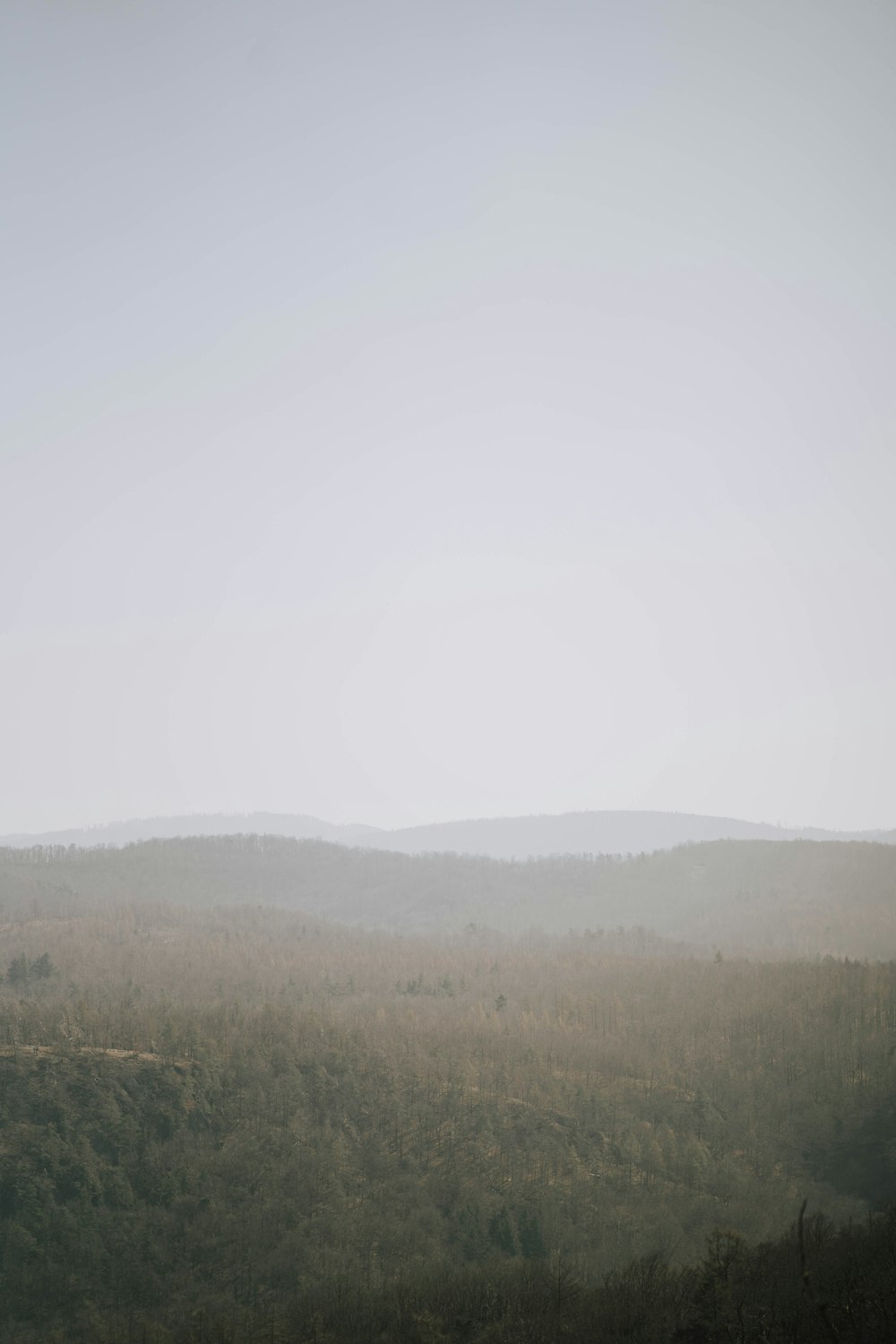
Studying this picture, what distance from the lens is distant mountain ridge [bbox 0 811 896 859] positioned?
13462 centimetres

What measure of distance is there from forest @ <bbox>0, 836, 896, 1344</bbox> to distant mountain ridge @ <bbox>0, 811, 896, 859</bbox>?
3538 inches

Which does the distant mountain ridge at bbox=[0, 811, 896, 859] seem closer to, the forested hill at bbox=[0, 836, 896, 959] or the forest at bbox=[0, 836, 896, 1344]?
the forested hill at bbox=[0, 836, 896, 959]

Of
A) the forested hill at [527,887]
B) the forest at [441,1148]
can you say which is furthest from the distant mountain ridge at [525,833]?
the forest at [441,1148]

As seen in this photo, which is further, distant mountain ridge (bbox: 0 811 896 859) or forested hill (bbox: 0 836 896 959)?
distant mountain ridge (bbox: 0 811 896 859)

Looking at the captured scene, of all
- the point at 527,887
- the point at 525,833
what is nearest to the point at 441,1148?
the point at 527,887

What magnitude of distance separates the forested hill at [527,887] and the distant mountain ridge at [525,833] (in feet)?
142

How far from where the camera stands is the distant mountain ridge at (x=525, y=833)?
134625mm

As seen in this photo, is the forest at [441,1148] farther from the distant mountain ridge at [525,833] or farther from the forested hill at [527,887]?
the distant mountain ridge at [525,833]

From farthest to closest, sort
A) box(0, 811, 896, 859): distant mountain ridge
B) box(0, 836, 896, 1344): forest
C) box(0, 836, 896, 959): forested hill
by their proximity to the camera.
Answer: box(0, 811, 896, 859): distant mountain ridge, box(0, 836, 896, 959): forested hill, box(0, 836, 896, 1344): forest

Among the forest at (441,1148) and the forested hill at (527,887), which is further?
the forested hill at (527,887)

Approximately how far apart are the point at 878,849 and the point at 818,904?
39.7 feet

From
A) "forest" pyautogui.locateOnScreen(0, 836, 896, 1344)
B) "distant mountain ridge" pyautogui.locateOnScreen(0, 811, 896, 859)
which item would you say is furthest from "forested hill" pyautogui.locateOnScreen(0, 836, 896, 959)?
"distant mountain ridge" pyautogui.locateOnScreen(0, 811, 896, 859)

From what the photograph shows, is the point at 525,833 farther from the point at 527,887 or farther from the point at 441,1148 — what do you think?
the point at 441,1148

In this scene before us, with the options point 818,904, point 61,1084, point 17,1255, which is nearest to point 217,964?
point 61,1084
